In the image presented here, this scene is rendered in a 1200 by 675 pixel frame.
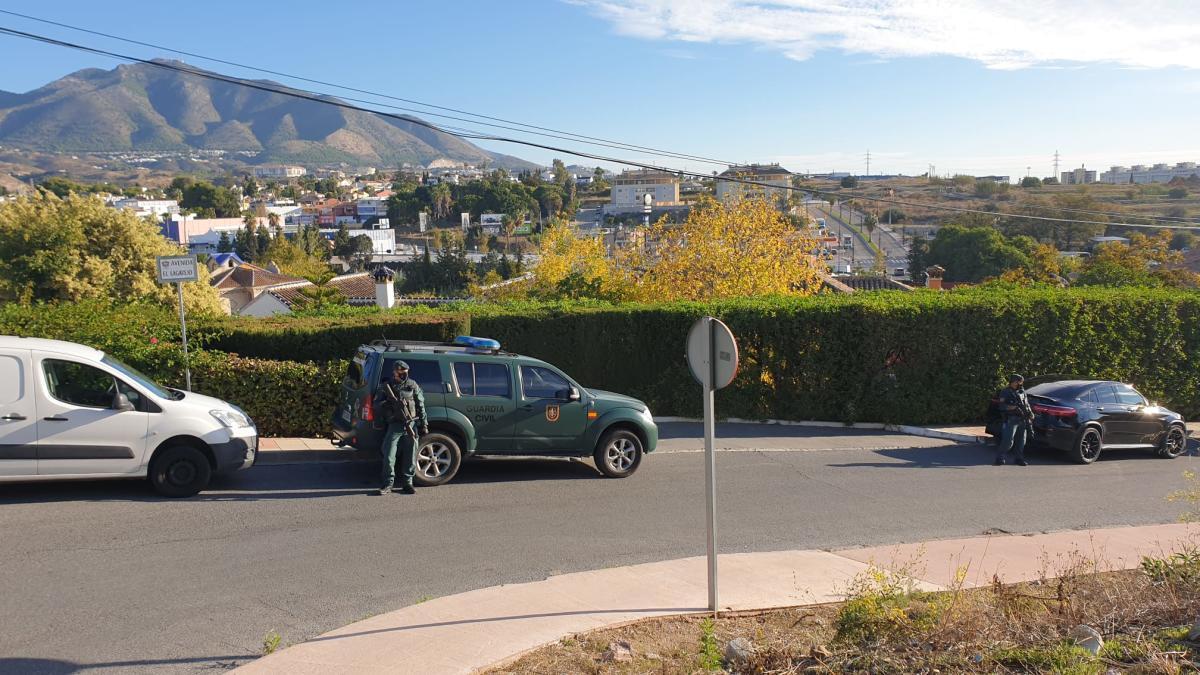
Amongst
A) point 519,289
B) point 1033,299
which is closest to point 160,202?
point 519,289

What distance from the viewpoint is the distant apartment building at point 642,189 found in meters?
153

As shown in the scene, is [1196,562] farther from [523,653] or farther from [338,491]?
[338,491]

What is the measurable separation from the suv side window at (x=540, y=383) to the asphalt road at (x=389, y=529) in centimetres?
115

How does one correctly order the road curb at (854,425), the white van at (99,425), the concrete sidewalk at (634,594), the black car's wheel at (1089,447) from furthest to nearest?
the road curb at (854,425) → the black car's wheel at (1089,447) → the white van at (99,425) → the concrete sidewalk at (634,594)

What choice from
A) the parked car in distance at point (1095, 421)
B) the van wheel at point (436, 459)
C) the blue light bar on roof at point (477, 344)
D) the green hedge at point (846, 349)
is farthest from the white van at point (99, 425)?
the parked car in distance at point (1095, 421)

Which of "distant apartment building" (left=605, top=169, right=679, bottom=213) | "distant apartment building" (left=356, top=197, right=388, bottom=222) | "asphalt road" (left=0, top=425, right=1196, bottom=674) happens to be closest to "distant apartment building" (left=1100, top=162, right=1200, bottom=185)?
"distant apartment building" (left=605, top=169, right=679, bottom=213)

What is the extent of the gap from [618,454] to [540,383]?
4.77 feet

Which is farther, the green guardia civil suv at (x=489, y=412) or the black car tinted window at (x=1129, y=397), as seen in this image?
the black car tinted window at (x=1129, y=397)

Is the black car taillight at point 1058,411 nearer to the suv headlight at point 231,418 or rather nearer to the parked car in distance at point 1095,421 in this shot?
the parked car in distance at point 1095,421

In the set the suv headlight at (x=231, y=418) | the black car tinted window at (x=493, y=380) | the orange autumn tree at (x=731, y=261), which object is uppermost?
the orange autumn tree at (x=731, y=261)

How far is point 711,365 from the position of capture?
699cm

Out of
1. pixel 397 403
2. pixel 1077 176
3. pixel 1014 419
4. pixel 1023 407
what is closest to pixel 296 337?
pixel 397 403

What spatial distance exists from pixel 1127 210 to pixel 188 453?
94.2 m

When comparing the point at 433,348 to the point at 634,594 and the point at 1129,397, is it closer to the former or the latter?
the point at 634,594
